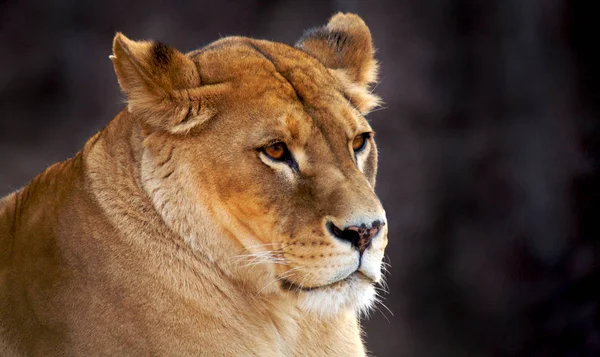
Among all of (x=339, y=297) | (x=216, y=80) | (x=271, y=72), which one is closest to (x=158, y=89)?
(x=216, y=80)

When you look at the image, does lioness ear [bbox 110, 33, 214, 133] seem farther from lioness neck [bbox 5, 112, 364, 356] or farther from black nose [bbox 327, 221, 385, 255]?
black nose [bbox 327, 221, 385, 255]

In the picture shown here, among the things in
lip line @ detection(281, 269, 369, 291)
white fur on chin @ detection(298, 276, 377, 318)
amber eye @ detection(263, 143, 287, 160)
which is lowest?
white fur on chin @ detection(298, 276, 377, 318)

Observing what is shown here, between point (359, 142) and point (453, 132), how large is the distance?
4313 millimetres

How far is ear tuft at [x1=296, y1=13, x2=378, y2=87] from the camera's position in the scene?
10.5ft

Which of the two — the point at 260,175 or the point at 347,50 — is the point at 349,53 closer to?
the point at 347,50

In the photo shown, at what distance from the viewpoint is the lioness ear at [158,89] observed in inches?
103

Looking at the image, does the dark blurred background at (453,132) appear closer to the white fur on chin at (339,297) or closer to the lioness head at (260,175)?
the lioness head at (260,175)

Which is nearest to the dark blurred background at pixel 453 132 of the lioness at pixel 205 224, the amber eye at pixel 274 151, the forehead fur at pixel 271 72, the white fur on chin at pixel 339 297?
the forehead fur at pixel 271 72

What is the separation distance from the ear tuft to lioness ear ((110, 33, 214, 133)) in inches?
25.9

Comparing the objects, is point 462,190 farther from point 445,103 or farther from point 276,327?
point 276,327

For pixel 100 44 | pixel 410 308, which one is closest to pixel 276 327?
pixel 410 308

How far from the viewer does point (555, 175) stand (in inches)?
259

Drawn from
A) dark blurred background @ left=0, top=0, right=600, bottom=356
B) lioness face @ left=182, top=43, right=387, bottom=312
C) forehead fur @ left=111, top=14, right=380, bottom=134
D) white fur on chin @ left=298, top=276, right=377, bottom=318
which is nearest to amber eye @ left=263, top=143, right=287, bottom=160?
lioness face @ left=182, top=43, right=387, bottom=312

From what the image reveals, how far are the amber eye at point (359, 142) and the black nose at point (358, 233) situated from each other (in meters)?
0.42
